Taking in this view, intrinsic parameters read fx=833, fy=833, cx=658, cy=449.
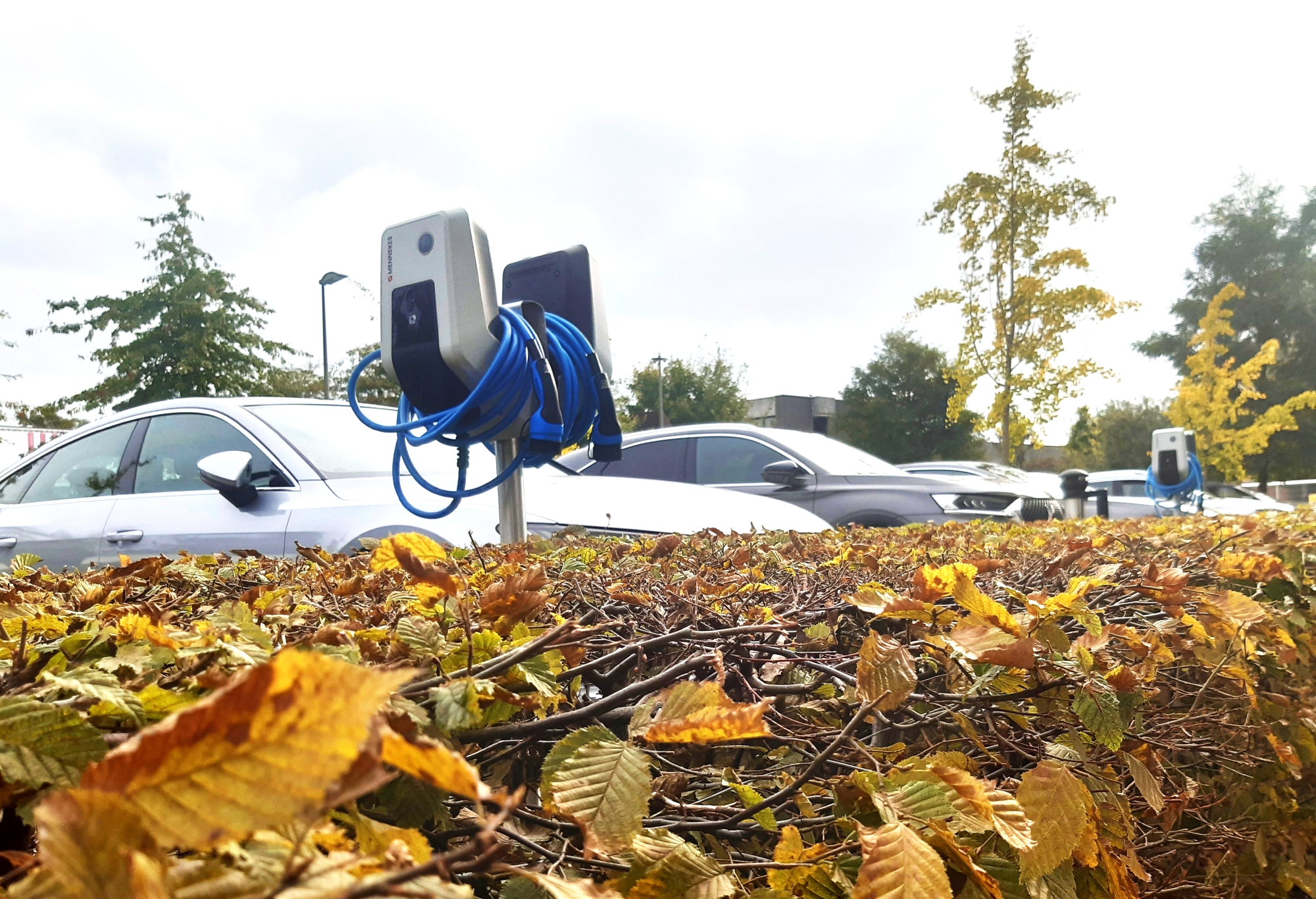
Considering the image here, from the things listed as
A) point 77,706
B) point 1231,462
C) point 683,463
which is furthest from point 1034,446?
point 77,706

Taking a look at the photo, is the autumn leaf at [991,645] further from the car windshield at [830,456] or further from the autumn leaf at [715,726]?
the car windshield at [830,456]

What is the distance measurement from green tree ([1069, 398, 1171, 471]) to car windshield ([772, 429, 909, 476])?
37.8 m

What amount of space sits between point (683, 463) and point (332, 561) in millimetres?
6461

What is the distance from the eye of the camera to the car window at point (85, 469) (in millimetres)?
5359

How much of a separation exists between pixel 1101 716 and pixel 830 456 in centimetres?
753

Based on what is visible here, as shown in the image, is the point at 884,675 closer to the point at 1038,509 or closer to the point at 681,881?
the point at 681,881

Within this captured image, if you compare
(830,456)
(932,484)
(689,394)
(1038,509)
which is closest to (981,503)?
(932,484)

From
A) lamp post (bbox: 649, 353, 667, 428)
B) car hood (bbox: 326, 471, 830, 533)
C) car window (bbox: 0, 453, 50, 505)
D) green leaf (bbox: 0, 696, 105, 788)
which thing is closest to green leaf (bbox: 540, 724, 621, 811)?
green leaf (bbox: 0, 696, 105, 788)

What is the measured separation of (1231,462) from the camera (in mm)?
24203

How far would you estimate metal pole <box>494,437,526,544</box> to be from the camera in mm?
3592

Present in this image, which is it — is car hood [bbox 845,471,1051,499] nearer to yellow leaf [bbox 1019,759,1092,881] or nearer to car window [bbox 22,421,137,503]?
car window [bbox 22,421,137,503]

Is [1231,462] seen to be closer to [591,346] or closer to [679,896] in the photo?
[591,346]

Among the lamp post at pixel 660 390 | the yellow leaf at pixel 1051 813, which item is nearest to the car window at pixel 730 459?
the yellow leaf at pixel 1051 813

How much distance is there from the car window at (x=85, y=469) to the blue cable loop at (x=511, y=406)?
2.59 metres
